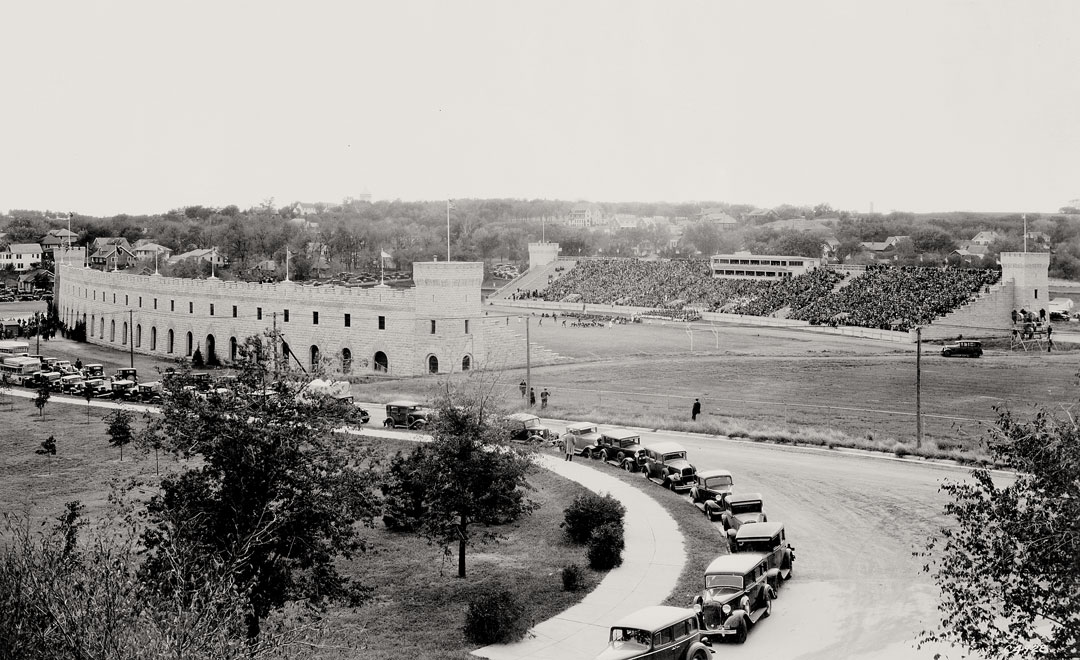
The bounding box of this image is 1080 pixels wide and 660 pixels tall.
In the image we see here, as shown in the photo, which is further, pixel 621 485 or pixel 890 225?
pixel 890 225

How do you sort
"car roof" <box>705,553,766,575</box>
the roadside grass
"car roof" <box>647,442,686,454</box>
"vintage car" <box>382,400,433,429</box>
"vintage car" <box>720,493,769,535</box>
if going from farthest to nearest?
"vintage car" <box>382,400,433,429</box> < "car roof" <box>647,442,686,454</box> < "vintage car" <box>720,493,769,535</box> < "car roof" <box>705,553,766,575</box> < the roadside grass

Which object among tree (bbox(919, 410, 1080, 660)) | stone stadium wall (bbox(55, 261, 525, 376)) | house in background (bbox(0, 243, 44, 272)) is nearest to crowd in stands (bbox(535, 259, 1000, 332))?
stone stadium wall (bbox(55, 261, 525, 376))

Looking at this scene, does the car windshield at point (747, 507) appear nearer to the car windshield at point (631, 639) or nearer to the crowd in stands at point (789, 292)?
the car windshield at point (631, 639)

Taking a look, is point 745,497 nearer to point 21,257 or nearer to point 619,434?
point 619,434

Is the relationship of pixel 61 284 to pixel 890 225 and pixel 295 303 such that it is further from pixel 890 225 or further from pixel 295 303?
pixel 890 225

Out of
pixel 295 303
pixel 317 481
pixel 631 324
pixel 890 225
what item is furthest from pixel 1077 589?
pixel 890 225

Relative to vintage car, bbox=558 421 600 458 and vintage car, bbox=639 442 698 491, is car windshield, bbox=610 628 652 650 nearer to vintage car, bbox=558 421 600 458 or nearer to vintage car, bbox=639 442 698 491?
vintage car, bbox=639 442 698 491
